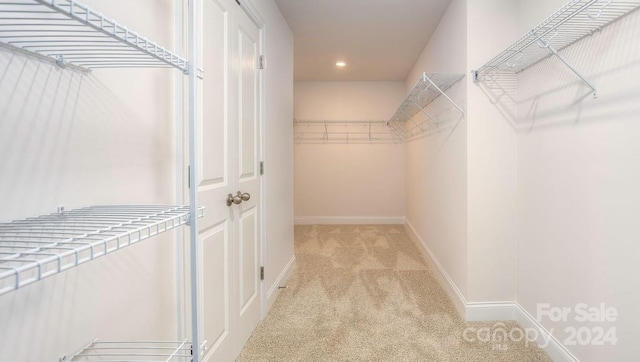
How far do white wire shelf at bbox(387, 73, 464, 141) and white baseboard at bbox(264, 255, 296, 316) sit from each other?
6.40ft

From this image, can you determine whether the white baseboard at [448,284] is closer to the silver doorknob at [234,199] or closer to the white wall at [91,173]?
the silver doorknob at [234,199]

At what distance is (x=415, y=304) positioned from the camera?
235 centimetres

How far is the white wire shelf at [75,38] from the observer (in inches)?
21.0

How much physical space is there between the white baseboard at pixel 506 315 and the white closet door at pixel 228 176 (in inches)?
57.4

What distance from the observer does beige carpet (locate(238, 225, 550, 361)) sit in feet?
5.78

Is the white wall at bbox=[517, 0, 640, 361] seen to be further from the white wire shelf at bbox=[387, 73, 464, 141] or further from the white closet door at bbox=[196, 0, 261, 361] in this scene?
the white closet door at bbox=[196, 0, 261, 361]

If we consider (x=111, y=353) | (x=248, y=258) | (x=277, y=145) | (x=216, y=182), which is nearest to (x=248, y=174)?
(x=216, y=182)

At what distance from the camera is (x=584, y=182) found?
4.75 ft

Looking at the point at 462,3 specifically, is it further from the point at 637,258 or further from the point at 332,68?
the point at 332,68

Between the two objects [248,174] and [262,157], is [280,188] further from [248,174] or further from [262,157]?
[248,174]

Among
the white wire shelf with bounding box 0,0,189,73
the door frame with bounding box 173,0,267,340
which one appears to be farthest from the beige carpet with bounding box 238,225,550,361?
the white wire shelf with bounding box 0,0,189,73

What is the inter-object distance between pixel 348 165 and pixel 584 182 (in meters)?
3.89

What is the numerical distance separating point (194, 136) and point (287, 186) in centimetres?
205

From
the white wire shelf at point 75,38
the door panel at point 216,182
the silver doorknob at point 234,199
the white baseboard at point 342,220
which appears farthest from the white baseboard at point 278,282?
the white baseboard at point 342,220
